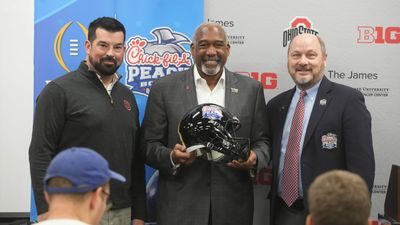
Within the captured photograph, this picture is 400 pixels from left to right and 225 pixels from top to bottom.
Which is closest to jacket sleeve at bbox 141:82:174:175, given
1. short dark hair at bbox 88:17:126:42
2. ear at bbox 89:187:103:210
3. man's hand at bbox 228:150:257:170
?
man's hand at bbox 228:150:257:170

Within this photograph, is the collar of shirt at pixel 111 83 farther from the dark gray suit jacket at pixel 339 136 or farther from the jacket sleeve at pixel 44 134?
the dark gray suit jacket at pixel 339 136

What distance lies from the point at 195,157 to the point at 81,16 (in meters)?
1.49

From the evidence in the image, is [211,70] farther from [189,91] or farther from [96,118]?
[96,118]

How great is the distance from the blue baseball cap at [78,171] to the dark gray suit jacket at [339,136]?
178 cm

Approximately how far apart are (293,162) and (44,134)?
61.6 inches

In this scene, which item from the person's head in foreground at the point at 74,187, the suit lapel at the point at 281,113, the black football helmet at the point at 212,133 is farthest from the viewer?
the suit lapel at the point at 281,113

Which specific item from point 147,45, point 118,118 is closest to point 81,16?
point 147,45

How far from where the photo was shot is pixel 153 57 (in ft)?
12.8

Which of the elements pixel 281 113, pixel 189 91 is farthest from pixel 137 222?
pixel 281 113

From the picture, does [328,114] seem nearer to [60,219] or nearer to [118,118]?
[118,118]

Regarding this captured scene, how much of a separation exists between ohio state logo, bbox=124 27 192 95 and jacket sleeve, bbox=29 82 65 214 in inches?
39.4

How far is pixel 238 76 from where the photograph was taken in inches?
138

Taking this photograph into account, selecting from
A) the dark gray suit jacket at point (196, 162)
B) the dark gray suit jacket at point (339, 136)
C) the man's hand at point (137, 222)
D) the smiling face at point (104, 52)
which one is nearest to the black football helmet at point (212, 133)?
the dark gray suit jacket at point (196, 162)

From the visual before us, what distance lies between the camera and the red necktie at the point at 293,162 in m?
3.27
